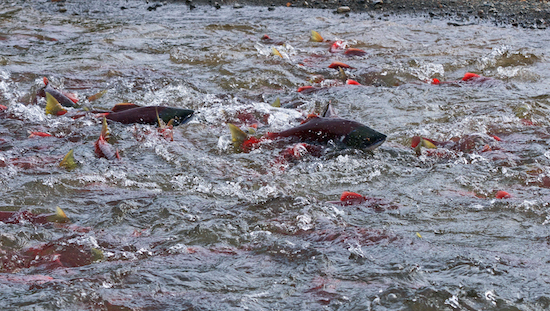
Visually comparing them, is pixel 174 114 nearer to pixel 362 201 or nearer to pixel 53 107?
pixel 53 107

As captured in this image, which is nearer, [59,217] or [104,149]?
[59,217]

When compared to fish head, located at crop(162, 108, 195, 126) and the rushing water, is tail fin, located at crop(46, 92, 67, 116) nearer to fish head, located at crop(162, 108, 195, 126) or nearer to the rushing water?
the rushing water

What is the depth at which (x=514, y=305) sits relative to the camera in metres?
2.58

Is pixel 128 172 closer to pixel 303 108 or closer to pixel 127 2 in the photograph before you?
pixel 303 108

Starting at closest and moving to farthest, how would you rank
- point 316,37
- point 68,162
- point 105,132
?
point 68,162 < point 105,132 < point 316,37

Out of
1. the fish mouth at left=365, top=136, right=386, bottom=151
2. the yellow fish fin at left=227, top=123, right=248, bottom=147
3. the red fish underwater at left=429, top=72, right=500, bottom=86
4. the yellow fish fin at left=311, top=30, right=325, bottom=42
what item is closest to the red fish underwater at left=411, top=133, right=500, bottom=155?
the fish mouth at left=365, top=136, right=386, bottom=151

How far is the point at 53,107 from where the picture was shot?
519 centimetres

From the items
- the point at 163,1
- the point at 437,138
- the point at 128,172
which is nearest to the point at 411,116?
the point at 437,138

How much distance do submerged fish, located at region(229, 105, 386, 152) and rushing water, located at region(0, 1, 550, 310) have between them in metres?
0.12

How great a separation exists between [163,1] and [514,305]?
960 centimetres

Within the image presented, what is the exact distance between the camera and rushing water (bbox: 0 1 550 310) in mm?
2721

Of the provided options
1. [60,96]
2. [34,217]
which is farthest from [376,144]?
[60,96]

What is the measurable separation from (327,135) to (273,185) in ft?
2.63

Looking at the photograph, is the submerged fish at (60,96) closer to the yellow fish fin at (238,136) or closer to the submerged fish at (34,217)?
the yellow fish fin at (238,136)
